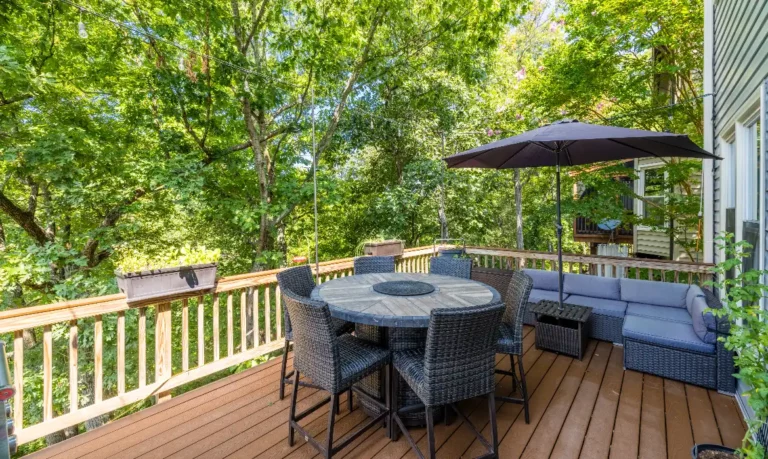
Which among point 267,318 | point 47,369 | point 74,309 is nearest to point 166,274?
point 74,309

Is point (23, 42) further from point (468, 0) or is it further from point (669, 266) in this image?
point (669, 266)

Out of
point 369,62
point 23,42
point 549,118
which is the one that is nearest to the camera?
point 23,42

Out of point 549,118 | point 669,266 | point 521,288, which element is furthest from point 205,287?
point 549,118

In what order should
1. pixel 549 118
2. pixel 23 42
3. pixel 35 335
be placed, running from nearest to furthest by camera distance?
pixel 23 42 → pixel 549 118 → pixel 35 335

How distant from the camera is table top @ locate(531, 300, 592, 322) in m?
3.41

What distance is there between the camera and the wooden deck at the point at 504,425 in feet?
6.99

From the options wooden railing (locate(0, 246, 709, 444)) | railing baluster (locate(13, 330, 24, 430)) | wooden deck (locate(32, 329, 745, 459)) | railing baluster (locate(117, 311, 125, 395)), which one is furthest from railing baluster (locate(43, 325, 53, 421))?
railing baluster (locate(117, 311, 125, 395))

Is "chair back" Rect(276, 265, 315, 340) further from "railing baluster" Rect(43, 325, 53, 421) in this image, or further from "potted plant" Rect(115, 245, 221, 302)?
"railing baluster" Rect(43, 325, 53, 421)

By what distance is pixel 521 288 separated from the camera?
2.52m

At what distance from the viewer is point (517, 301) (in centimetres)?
254

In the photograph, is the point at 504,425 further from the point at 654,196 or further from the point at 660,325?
the point at 654,196

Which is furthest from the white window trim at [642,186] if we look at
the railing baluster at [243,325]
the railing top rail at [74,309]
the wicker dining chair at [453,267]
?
the railing top rail at [74,309]

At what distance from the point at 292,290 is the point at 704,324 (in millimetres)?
3380

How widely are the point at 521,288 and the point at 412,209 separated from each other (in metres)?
6.43
